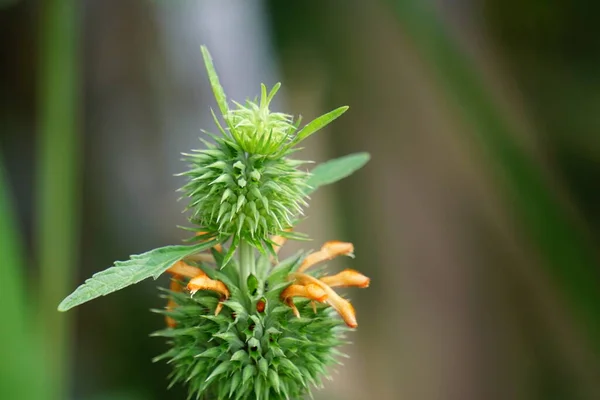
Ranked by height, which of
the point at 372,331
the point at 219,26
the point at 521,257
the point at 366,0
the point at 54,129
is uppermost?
the point at 366,0

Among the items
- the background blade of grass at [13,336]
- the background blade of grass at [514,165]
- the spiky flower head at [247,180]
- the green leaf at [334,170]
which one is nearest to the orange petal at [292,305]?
the spiky flower head at [247,180]

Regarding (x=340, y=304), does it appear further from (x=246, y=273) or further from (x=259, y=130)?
(x=259, y=130)

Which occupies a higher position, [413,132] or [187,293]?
[413,132]

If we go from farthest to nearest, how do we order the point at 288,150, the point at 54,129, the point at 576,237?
the point at 576,237 < the point at 54,129 < the point at 288,150

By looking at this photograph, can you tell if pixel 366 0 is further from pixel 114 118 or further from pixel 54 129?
pixel 54 129

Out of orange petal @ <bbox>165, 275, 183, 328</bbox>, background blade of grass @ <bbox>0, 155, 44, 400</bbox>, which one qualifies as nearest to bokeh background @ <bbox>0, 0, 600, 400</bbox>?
background blade of grass @ <bbox>0, 155, 44, 400</bbox>

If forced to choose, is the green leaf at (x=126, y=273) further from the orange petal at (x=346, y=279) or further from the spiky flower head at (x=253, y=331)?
the orange petal at (x=346, y=279)

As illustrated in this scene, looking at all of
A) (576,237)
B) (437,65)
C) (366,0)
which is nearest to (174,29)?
(366,0)

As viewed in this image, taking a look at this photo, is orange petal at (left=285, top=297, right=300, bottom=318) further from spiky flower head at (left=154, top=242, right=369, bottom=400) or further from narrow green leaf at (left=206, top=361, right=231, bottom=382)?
narrow green leaf at (left=206, top=361, right=231, bottom=382)
